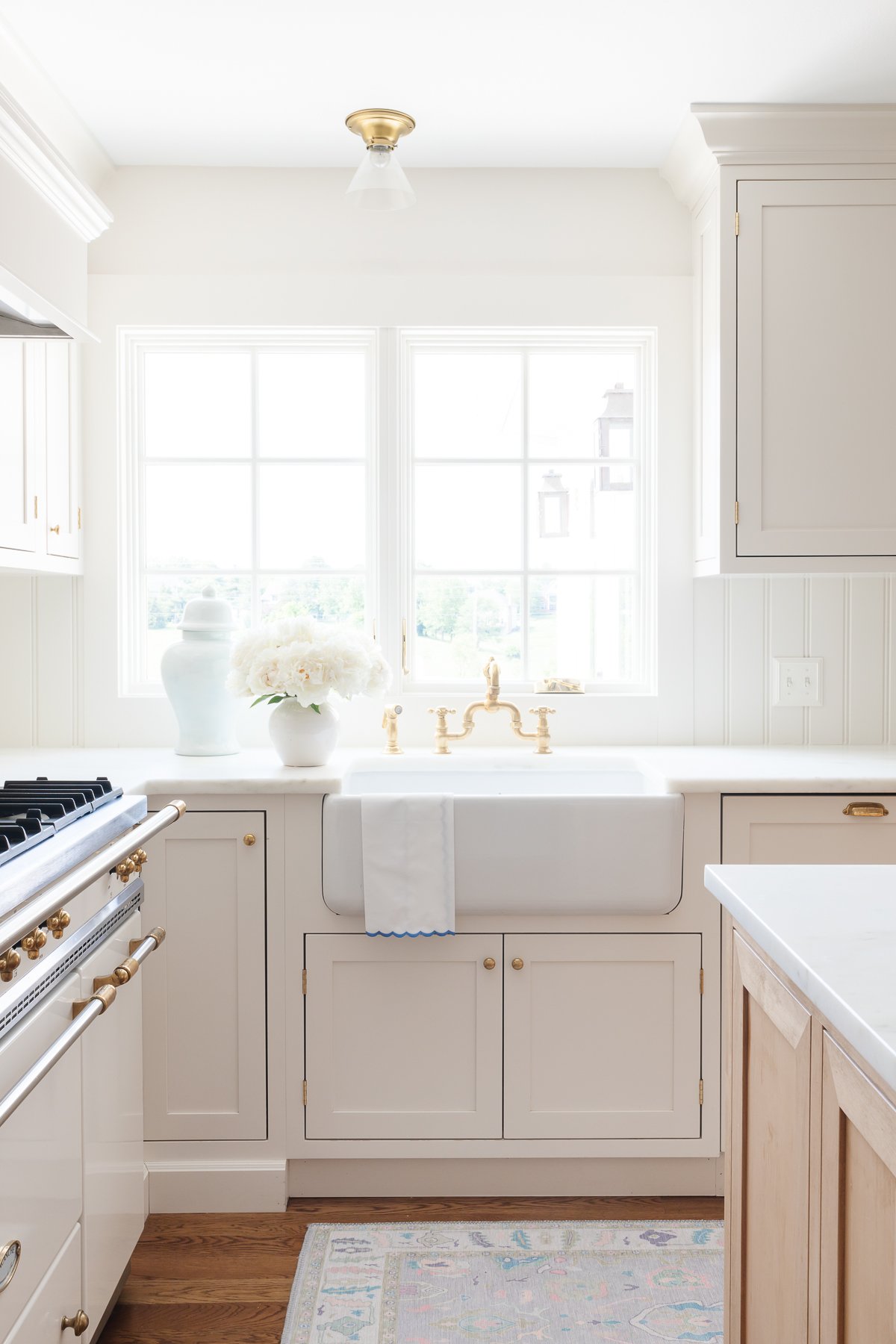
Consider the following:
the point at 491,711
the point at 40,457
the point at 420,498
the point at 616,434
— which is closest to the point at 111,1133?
the point at 491,711

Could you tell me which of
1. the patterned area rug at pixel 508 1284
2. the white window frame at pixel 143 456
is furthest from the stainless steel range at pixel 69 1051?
the white window frame at pixel 143 456

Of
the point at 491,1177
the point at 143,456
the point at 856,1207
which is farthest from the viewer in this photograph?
the point at 143,456

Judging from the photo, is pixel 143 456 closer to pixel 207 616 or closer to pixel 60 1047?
pixel 207 616

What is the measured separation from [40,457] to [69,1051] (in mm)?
1396

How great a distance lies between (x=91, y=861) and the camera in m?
1.50

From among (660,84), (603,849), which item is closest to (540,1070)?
(603,849)

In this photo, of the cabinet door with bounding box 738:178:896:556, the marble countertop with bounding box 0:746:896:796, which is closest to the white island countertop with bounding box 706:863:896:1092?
the marble countertop with bounding box 0:746:896:796

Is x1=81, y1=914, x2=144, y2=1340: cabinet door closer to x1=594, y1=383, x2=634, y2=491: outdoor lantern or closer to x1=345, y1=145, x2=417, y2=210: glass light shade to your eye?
x1=345, y1=145, x2=417, y2=210: glass light shade

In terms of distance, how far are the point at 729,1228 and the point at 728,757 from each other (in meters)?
1.32

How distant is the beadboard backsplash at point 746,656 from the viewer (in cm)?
269

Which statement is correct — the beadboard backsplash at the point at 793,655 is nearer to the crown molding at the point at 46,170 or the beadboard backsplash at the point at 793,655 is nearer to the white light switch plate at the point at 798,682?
the white light switch plate at the point at 798,682

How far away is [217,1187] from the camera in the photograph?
86.0 inches

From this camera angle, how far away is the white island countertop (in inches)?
33.8

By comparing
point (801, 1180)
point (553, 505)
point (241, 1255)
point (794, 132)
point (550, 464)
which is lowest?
point (241, 1255)
